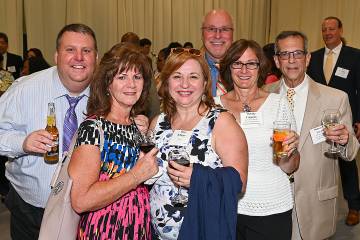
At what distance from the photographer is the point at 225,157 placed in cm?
204

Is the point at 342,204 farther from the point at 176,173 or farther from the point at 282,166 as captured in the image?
the point at 176,173

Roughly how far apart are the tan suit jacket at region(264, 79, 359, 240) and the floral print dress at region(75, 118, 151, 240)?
1.20 m

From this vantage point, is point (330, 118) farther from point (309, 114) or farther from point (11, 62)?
point (11, 62)

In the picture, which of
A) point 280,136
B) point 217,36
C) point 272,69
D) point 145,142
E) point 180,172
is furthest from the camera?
point 272,69

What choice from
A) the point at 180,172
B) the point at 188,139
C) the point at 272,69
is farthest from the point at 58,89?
the point at 272,69

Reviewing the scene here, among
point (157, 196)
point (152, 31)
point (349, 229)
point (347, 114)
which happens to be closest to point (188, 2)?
point (152, 31)

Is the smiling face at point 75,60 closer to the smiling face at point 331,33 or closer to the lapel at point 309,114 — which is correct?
the lapel at point 309,114

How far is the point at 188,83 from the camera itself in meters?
2.26

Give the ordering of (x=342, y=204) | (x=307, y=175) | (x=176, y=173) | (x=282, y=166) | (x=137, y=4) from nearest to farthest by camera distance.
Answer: (x=176, y=173) → (x=282, y=166) → (x=307, y=175) → (x=342, y=204) → (x=137, y=4)

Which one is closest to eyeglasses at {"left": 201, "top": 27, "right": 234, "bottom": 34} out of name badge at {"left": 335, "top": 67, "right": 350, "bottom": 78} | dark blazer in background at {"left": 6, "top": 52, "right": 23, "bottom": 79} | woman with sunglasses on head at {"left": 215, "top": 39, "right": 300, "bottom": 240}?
woman with sunglasses on head at {"left": 215, "top": 39, "right": 300, "bottom": 240}

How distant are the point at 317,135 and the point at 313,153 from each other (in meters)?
0.14

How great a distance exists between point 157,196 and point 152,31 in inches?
326

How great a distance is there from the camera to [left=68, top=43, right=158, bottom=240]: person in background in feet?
6.22

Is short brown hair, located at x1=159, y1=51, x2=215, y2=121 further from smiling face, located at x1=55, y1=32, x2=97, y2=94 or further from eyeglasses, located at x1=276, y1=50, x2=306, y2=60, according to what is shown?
eyeglasses, located at x1=276, y1=50, x2=306, y2=60
